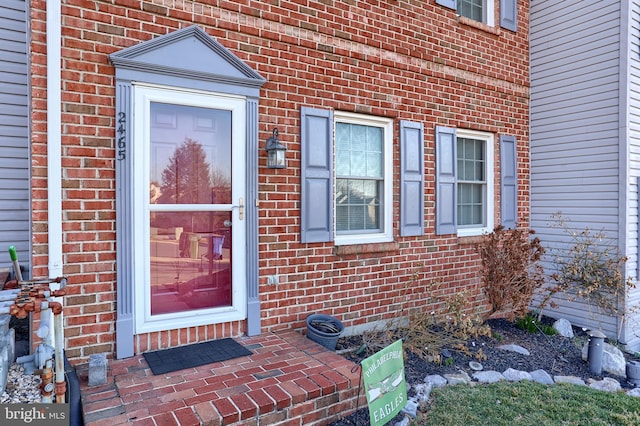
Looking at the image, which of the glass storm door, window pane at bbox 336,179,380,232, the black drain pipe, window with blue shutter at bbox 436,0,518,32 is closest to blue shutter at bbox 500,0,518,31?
window with blue shutter at bbox 436,0,518,32

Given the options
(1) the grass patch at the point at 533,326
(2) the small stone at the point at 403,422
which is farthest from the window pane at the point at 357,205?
(1) the grass patch at the point at 533,326

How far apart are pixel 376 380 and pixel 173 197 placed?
2.27m

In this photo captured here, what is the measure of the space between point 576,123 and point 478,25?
2.04 m

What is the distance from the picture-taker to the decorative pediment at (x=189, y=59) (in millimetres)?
3389

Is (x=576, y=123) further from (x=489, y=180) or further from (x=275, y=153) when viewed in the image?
(x=275, y=153)

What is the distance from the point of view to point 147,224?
351 cm

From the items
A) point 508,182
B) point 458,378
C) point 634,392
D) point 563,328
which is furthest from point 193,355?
point 508,182

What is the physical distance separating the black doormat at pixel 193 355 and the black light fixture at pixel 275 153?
1.69m

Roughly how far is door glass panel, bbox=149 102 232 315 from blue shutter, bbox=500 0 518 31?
4.64 meters

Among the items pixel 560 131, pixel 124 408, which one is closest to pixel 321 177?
pixel 124 408

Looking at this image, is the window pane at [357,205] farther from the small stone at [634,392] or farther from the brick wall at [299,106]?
the small stone at [634,392]

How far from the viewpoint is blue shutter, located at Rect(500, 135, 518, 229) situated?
6152 millimetres

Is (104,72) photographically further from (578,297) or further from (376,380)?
(578,297)

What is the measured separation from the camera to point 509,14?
20.5 ft
